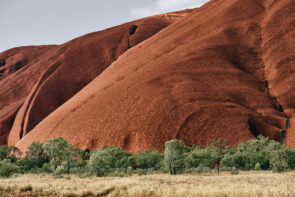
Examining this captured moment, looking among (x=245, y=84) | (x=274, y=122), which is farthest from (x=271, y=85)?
(x=274, y=122)

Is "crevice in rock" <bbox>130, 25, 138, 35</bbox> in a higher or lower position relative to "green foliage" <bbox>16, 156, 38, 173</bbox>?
higher

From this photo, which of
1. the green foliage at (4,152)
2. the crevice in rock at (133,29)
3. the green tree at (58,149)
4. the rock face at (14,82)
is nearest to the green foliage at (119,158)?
the green tree at (58,149)

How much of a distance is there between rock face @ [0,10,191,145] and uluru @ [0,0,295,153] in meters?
0.28

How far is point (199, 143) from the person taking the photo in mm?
32188

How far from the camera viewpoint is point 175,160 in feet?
80.8

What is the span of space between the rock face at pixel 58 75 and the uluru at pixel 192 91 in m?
0.28

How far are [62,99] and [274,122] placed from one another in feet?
129

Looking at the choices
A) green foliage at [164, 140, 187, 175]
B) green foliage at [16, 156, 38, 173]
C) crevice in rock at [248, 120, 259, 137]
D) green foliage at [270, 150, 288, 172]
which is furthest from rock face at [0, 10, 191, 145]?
green foliage at [270, 150, 288, 172]

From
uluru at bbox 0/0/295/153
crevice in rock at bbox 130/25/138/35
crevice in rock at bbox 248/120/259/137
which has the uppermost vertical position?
crevice in rock at bbox 130/25/138/35

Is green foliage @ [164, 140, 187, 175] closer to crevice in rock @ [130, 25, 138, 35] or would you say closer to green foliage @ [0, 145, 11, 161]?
green foliage @ [0, 145, 11, 161]

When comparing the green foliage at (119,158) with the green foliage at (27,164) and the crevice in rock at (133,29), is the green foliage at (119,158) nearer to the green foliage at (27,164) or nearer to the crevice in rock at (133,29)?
the green foliage at (27,164)

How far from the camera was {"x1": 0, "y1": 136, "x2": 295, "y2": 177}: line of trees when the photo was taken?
24.5 meters

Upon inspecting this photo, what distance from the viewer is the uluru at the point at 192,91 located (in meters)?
33.6

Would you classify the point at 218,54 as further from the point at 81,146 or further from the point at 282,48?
the point at 81,146
